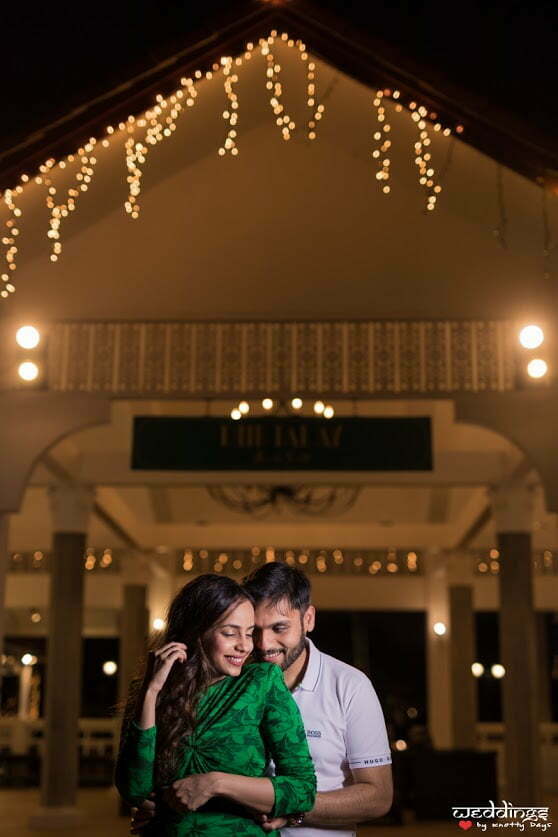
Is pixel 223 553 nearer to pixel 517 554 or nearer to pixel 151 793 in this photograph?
pixel 517 554

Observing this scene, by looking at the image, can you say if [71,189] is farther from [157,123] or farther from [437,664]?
[437,664]

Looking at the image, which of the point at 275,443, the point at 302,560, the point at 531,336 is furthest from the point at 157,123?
the point at 302,560

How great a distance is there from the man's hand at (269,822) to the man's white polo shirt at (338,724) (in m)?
0.53

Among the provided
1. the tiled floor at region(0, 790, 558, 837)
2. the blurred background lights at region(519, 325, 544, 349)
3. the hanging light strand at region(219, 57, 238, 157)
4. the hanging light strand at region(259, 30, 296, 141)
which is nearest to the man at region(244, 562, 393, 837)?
the hanging light strand at region(219, 57, 238, 157)

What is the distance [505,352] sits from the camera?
8.63m

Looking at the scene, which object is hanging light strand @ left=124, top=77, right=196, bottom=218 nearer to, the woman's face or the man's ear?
the man's ear

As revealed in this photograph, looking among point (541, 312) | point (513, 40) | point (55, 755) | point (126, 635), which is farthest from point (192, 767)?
point (126, 635)

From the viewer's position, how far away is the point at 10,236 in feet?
25.2

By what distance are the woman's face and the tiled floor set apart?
9504 mm

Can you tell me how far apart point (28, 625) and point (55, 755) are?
389 inches

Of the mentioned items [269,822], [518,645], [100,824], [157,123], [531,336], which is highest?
[157,123]

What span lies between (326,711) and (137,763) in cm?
70

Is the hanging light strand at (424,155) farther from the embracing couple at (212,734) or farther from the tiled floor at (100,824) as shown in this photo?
the tiled floor at (100,824)

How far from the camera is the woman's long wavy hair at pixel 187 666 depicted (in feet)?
Result: 7.91
